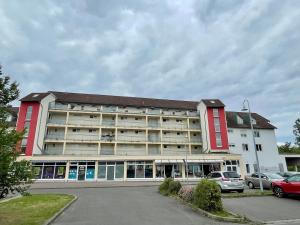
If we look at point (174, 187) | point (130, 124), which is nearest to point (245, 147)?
point (130, 124)

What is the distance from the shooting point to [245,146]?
45.2 m

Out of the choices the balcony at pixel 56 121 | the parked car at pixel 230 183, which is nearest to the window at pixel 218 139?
the parked car at pixel 230 183

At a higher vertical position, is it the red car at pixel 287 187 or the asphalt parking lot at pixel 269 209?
the red car at pixel 287 187

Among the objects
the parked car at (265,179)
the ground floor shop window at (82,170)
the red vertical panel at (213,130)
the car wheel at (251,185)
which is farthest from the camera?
the red vertical panel at (213,130)

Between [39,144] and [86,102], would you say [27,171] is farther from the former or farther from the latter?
[86,102]

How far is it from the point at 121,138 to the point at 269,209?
110 feet

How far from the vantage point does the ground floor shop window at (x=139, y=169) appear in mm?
37719

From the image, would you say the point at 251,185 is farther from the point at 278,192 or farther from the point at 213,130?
the point at 213,130

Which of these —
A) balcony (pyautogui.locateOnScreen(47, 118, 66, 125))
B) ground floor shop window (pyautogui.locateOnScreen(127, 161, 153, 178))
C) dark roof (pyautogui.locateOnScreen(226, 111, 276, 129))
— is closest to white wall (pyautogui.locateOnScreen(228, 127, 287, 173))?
dark roof (pyautogui.locateOnScreen(226, 111, 276, 129))

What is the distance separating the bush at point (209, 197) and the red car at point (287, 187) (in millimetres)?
6122

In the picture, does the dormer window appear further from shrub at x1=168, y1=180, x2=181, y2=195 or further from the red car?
shrub at x1=168, y1=180, x2=181, y2=195

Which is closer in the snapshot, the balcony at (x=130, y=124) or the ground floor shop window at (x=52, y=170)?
the ground floor shop window at (x=52, y=170)

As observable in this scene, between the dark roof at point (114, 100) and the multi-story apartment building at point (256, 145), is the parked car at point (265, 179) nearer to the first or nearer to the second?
the multi-story apartment building at point (256, 145)

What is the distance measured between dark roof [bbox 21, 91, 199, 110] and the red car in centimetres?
3296
